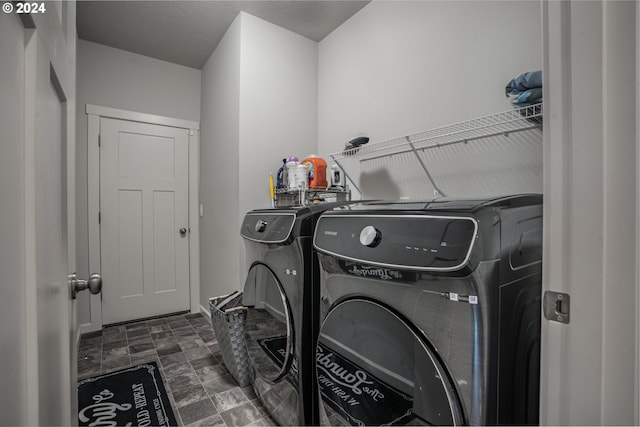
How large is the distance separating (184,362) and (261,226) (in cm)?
134

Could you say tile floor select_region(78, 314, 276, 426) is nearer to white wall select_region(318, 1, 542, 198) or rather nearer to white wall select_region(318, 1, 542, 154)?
white wall select_region(318, 1, 542, 198)

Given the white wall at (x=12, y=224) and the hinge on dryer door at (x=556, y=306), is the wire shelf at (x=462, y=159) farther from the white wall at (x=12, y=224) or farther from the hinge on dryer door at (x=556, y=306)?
the white wall at (x=12, y=224)

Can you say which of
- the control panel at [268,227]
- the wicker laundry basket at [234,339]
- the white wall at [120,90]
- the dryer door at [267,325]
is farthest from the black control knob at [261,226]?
the white wall at [120,90]

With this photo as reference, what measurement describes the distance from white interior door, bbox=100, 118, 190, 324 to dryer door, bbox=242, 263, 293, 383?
184cm

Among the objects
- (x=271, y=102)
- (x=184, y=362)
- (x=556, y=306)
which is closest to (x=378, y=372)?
(x=556, y=306)

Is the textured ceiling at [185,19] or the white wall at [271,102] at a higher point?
the textured ceiling at [185,19]

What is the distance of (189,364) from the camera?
2059 millimetres

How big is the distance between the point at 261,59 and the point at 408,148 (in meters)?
1.44

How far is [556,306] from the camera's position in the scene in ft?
1.62

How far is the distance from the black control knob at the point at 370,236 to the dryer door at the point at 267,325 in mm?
598

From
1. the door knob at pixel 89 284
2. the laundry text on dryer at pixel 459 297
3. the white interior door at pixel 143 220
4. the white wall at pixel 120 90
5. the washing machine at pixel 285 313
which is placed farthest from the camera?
the white interior door at pixel 143 220

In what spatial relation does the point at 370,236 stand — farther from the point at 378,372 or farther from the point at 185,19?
the point at 185,19

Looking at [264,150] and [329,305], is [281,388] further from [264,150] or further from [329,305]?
[264,150]

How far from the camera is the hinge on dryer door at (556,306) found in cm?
48
